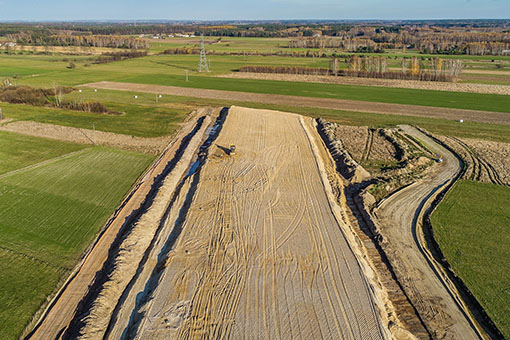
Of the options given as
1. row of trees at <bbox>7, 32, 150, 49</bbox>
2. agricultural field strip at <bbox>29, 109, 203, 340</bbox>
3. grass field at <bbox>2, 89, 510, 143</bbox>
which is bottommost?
agricultural field strip at <bbox>29, 109, 203, 340</bbox>

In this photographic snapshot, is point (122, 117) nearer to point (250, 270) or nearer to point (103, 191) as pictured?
point (103, 191)

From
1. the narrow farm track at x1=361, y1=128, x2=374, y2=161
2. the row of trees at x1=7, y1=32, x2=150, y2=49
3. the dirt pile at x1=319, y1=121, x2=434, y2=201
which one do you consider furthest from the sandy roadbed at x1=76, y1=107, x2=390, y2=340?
the row of trees at x1=7, y1=32, x2=150, y2=49

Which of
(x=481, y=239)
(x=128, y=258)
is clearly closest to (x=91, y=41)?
(x=128, y=258)

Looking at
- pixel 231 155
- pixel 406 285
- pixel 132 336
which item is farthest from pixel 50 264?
pixel 406 285

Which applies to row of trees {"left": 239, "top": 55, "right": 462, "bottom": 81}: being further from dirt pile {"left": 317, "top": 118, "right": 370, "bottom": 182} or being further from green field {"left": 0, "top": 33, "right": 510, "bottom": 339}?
dirt pile {"left": 317, "top": 118, "right": 370, "bottom": 182}

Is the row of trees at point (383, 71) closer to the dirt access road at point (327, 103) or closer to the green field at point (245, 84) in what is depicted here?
the green field at point (245, 84)

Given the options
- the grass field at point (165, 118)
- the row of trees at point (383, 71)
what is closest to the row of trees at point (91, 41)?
the row of trees at point (383, 71)

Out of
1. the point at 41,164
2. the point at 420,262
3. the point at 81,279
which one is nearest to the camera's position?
the point at 81,279
